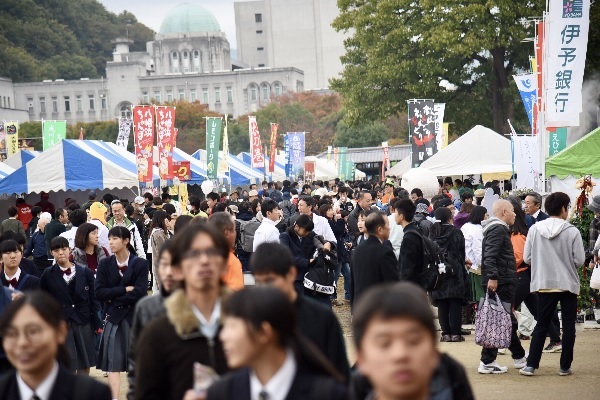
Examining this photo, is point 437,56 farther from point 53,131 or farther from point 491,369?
point 491,369

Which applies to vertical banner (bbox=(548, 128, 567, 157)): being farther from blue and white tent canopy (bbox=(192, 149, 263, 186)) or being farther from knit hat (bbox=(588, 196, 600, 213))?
blue and white tent canopy (bbox=(192, 149, 263, 186))

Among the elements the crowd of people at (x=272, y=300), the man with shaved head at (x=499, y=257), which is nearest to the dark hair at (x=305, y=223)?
the crowd of people at (x=272, y=300)

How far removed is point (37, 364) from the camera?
12.3 feet

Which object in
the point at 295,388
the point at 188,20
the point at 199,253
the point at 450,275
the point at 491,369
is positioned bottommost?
the point at 491,369

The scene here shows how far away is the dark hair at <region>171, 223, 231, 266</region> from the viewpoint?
4.01 meters

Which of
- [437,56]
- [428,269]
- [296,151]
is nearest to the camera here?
[428,269]

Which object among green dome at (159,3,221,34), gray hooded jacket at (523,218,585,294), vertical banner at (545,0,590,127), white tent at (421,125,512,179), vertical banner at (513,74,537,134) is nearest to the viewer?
gray hooded jacket at (523,218,585,294)

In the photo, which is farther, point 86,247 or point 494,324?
point 86,247

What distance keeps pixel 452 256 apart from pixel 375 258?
434 centimetres

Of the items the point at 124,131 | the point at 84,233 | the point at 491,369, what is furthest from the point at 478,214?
the point at 124,131

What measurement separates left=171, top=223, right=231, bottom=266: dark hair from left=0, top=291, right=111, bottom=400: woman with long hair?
518 mm

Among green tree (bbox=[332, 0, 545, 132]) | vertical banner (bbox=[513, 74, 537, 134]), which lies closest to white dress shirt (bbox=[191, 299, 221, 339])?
vertical banner (bbox=[513, 74, 537, 134])

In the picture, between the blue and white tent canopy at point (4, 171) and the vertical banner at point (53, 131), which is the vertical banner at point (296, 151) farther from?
the blue and white tent canopy at point (4, 171)

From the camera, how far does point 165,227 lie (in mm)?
11758
